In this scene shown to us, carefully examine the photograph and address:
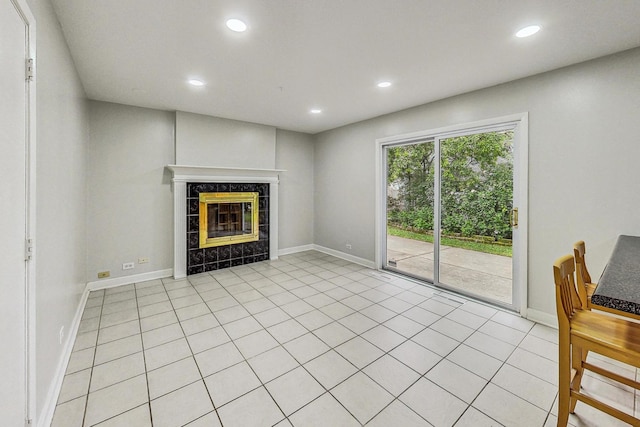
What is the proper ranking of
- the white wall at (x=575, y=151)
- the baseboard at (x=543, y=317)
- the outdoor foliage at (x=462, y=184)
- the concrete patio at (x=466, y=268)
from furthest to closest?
the concrete patio at (x=466, y=268)
the outdoor foliage at (x=462, y=184)
the baseboard at (x=543, y=317)
the white wall at (x=575, y=151)

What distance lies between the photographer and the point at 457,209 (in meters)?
3.64

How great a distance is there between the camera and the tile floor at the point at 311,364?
1713mm

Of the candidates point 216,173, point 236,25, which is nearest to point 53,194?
point 236,25

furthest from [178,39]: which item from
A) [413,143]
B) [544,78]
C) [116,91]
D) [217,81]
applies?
[544,78]

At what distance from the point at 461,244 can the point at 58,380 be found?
425 cm

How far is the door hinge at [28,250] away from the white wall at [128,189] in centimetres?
285

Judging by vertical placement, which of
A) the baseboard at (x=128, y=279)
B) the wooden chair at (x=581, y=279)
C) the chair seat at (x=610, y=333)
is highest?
the wooden chair at (x=581, y=279)

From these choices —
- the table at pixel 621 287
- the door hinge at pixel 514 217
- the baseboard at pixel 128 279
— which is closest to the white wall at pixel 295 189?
the baseboard at pixel 128 279

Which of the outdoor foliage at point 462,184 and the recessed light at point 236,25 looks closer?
the recessed light at point 236,25

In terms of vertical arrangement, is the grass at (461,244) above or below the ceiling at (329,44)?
below

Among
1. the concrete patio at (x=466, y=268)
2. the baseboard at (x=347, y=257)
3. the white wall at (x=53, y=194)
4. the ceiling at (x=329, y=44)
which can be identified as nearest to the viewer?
the white wall at (x=53, y=194)

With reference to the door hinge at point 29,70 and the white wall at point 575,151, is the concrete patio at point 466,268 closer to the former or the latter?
the white wall at point 575,151

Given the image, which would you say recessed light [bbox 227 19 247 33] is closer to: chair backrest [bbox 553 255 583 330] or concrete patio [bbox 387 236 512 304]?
chair backrest [bbox 553 255 583 330]

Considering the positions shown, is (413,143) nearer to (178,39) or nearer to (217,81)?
(217,81)
